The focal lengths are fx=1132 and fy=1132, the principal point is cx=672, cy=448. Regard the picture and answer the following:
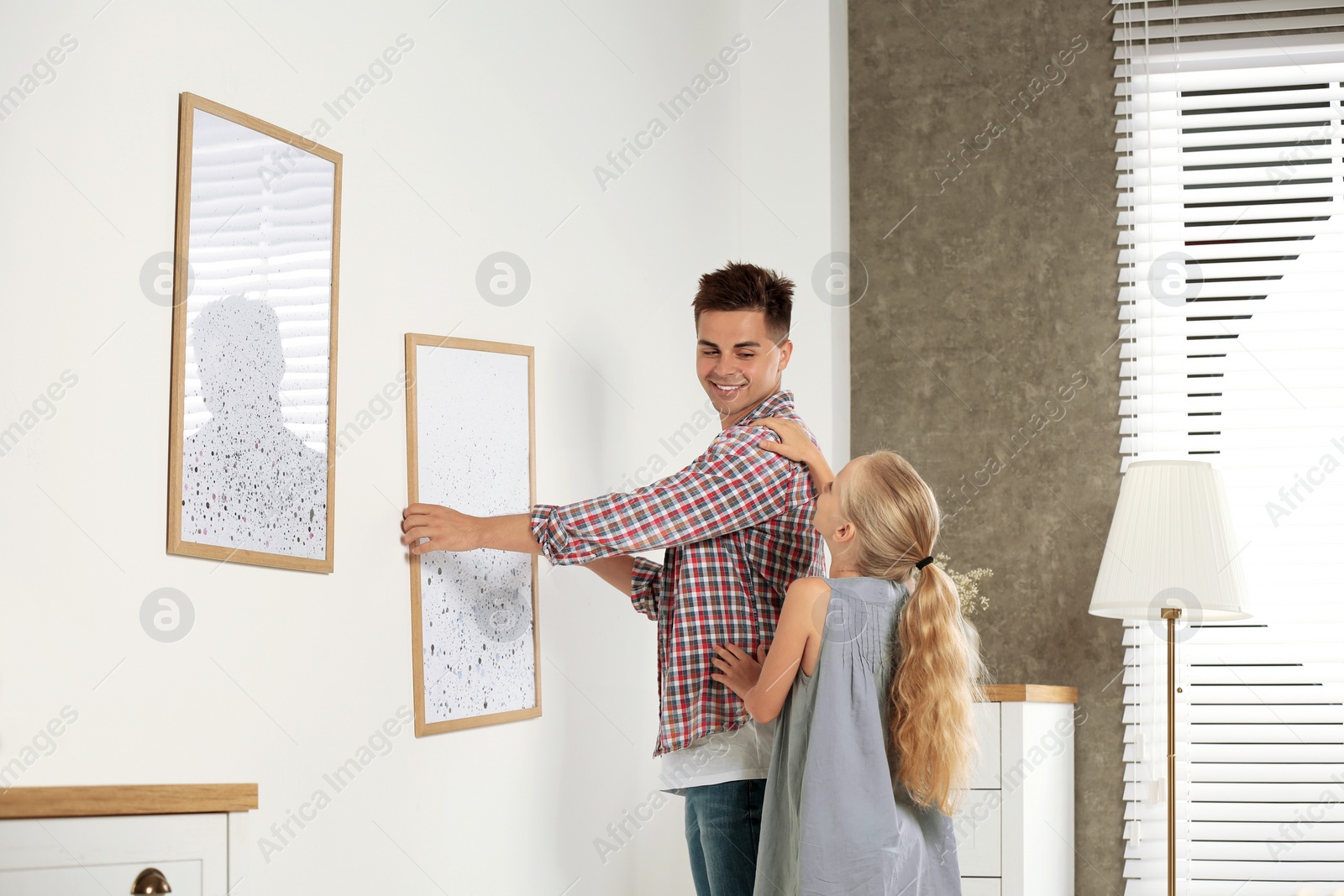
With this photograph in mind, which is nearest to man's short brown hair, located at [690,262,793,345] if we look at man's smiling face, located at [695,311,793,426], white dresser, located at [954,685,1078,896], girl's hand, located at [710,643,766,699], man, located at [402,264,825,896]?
man's smiling face, located at [695,311,793,426]

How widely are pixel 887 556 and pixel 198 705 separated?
3.19 ft

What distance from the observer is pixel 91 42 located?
1238 mm

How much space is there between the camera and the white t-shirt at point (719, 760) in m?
1.75

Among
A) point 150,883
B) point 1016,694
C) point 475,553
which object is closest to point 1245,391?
point 1016,694

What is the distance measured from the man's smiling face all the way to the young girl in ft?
1.02

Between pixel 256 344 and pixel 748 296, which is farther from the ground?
pixel 748 296

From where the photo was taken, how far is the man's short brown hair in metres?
1.98

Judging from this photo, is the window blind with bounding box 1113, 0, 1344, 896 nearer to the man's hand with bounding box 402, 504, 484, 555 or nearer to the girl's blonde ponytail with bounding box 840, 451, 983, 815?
the girl's blonde ponytail with bounding box 840, 451, 983, 815

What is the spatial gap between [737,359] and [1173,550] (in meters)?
1.41

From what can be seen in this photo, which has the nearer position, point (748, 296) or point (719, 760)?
point (719, 760)

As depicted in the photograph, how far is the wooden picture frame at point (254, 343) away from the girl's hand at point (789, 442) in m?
0.68

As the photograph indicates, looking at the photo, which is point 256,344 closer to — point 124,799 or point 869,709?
point 124,799

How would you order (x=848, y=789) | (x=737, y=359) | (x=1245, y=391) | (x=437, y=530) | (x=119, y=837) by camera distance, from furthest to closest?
(x=1245, y=391)
(x=737, y=359)
(x=437, y=530)
(x=848, y=789)
(x=119, y=837)

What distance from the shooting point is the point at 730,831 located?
175 centimetres
